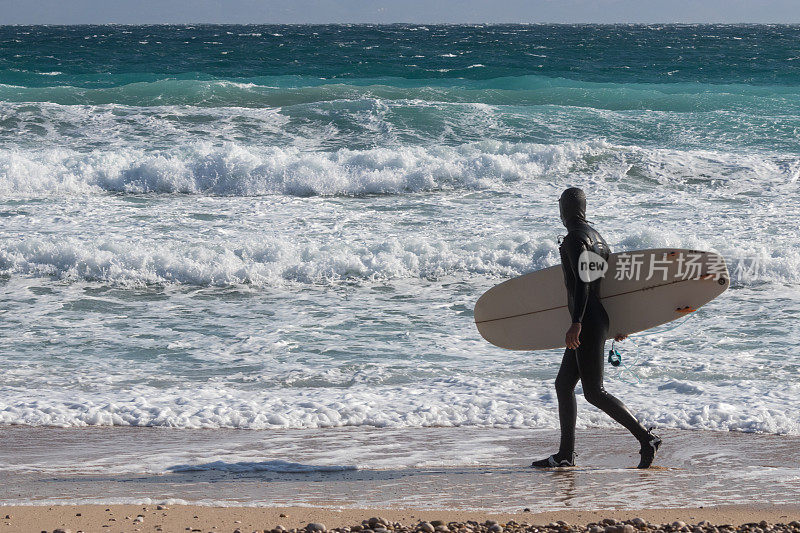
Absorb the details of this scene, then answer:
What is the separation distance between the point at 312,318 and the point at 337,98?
15.7m

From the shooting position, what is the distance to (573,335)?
388 centimetres

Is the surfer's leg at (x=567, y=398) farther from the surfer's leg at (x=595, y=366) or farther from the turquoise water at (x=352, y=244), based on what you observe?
the turquoise water at (x=352, y=244)

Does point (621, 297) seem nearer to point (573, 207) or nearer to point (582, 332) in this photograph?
point (582, 332)

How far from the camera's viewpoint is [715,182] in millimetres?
13172

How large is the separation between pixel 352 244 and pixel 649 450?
18.7 feet

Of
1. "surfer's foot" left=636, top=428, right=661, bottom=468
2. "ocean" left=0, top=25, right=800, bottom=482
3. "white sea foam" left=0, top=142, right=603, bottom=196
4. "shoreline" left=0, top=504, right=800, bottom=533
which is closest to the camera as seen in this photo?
"shoreline" left=0, top=504, right=800, bottom=533

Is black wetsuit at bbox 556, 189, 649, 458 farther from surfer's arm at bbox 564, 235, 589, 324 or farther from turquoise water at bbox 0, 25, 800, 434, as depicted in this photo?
turquoise water at bbox 0, 25, 800, 434

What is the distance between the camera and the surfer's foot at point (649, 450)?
4.11 m

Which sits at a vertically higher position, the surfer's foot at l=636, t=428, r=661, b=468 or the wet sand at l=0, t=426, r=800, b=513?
the surfer's foot at l=636, t=428, r=661, b=468

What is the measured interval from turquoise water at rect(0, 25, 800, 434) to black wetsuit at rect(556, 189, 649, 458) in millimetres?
828

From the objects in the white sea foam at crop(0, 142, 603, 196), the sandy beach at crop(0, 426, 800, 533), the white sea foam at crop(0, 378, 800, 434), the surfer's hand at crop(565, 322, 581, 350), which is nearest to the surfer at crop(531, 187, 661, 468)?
the surfer's hand at crop(565, 322, 581, 350)

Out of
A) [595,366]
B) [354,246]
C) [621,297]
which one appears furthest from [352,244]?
[595,366]

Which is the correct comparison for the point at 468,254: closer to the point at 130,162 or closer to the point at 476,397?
the point at 476,397

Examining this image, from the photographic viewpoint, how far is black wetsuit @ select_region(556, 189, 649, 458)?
3873 mm
